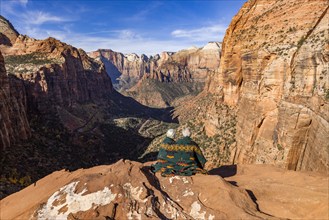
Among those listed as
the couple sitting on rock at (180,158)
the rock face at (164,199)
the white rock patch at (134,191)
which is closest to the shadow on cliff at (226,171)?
the couple sitting on rock at (180,158)

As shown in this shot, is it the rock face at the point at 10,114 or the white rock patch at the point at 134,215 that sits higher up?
the white rock patch at the point at 134,215

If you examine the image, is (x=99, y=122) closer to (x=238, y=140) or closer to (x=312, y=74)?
(x=238, y=140)

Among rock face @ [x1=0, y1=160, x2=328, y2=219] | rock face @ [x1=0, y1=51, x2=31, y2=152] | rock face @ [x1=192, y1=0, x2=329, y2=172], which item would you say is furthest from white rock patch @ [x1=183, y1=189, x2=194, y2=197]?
rock face @ [x1=0, y1=51, x2=31, y2=152]

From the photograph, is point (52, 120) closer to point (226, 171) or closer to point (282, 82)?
point (282, 82)

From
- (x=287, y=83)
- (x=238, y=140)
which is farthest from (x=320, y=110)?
(x=238, y=140)

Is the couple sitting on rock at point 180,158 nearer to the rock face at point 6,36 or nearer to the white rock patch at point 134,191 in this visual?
the white rock patch at point 134,191
